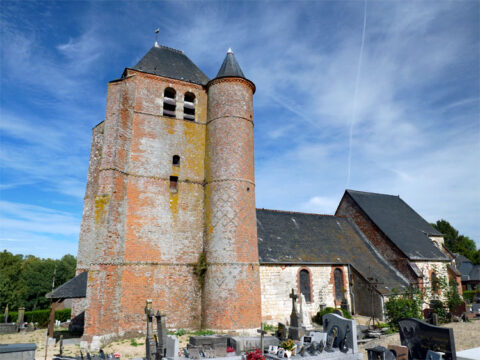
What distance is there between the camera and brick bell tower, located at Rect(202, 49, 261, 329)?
14523 mm

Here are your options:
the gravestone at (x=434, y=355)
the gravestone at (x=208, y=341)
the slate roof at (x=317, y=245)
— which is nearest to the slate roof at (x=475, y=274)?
the slate roof at (x=317, y=245)

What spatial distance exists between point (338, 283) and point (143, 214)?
11.8 meters

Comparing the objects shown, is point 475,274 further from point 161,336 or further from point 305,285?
point 161,336

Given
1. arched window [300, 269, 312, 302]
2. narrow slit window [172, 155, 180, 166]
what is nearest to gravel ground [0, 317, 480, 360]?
arched window [300, 269, 312, 302]

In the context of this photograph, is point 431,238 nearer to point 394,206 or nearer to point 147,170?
point 394,206

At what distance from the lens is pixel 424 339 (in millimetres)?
9047

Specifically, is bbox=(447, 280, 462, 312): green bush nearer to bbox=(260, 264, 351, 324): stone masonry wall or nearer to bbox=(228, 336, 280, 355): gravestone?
bbox=(260, 264, 351, 324): stone masonry wall

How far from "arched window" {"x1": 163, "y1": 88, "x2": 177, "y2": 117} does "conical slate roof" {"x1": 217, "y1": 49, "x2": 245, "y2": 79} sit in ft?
8.80

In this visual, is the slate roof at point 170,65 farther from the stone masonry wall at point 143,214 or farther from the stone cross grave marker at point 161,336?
the stone cross grave marker at point 161,336

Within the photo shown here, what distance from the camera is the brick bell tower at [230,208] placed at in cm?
1452

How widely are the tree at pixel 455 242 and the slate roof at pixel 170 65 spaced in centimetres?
5351

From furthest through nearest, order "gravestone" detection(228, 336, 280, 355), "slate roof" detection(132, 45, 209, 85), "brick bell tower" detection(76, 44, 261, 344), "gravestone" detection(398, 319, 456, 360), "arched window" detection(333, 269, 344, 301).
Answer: "arched window" detection(333, 269, 344, 301) → "slate roof" detection(132, 45, 209, 85) → "brick bell tower" detection(76, 44, 261, 344) → "gravestone" detection(228, 336, 280, 355) → "gravestone" detection(398, 319, 456, 360)

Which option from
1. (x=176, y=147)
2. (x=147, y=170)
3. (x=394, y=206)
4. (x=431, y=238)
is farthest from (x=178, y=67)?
(x=431, y=238)

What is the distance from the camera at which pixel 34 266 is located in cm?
4409
